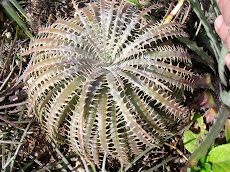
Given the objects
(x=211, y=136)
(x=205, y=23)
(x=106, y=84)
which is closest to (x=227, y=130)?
(x=211, y=136)

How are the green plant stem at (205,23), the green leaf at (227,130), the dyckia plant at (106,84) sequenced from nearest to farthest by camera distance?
the dyckia plant at (106,84)
the green plant stem at (205,23)
the green leaf at (227,130)

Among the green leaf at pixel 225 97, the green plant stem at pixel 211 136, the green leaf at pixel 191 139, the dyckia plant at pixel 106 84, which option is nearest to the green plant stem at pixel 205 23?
the dyckia plant at pixel 106 84

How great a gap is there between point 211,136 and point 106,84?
857mm

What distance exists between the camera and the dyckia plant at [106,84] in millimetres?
1563

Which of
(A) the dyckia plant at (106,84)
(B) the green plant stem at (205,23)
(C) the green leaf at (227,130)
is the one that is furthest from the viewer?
(C) the green leaf at (227,130)

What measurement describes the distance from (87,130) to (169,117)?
584mm

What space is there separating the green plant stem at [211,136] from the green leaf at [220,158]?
0.29ft

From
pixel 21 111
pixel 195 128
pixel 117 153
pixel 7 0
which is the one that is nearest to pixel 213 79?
pixel 195 128

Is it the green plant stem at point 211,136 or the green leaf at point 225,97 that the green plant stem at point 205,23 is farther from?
the green plant stem at point 211,136

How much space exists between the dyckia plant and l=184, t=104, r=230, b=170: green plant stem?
27cm

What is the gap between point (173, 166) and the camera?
6.77ft

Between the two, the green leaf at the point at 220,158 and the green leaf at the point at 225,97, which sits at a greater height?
the green leaf at the point at 225,97

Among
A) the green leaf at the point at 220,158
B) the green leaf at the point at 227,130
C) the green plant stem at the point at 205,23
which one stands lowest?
the green leaf at the point at 220,158

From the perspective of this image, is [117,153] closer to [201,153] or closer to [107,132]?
[107,132]
